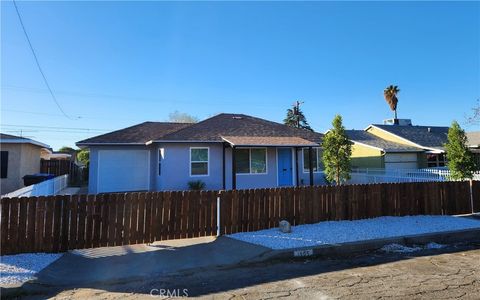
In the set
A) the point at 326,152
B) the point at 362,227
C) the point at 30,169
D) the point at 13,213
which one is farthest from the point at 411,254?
the point at 30,169

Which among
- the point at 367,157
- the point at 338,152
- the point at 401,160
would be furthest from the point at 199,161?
the point at 401,160

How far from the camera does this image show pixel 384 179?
19469 mm

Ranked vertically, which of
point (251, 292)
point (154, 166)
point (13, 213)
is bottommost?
point (251, 292)

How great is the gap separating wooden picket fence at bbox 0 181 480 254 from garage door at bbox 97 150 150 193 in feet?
38.1

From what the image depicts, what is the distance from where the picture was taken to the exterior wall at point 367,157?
80.5 feet

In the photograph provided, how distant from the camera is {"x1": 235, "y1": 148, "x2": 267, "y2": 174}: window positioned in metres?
18.0

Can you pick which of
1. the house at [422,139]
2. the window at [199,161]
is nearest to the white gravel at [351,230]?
the window at [199,161]

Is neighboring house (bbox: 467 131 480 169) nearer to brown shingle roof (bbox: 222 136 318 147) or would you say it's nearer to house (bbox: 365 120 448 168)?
house (bbox: 365 120 448 168)

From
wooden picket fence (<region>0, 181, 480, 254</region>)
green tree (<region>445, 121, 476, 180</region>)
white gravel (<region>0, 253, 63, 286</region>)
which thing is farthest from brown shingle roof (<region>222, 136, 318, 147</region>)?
white gravel (<region>0, 253, 63, 286</region>)

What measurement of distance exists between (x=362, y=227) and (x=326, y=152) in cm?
846

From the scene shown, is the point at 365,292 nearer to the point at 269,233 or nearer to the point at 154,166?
the point at 269,233

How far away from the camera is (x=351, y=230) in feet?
28.8

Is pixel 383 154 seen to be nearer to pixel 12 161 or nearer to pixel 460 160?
pixel 460 160

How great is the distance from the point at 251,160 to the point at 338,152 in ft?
14.8
